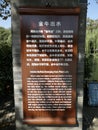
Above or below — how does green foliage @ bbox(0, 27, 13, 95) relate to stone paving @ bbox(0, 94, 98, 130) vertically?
above

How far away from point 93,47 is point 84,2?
26440mm

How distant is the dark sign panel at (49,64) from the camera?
4465 millimetres

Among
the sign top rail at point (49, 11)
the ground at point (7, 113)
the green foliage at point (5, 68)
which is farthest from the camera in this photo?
the green foliage at point (5, 68)

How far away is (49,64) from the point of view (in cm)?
464

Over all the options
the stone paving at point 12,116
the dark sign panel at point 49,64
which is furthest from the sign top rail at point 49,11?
the stone paving at point 12,116

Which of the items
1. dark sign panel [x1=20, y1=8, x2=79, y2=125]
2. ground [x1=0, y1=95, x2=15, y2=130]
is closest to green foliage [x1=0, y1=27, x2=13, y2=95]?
ground [x1=0, y1=95, x2=15, y2=130]

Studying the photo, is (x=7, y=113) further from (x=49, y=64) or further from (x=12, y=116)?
(x=49, y=64)

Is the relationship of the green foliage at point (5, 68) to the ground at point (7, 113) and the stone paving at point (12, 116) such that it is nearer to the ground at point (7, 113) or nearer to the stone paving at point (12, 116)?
the ground at point (7, 113)

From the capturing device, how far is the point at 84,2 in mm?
4516

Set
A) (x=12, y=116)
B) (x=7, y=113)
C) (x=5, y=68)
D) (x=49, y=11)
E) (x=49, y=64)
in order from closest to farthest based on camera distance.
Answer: (x=49, y=11)
(x=49, y=64)
(x=12, y=116)
(x=7, y=113)
(x=5, y=68)

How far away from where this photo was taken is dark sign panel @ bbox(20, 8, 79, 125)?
14.6 ft

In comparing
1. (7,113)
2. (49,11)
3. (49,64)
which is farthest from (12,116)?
(49,11)

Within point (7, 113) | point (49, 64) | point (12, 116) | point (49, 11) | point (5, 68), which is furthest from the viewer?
point (5, 68)

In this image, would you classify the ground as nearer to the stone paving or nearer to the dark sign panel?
the stone paving
